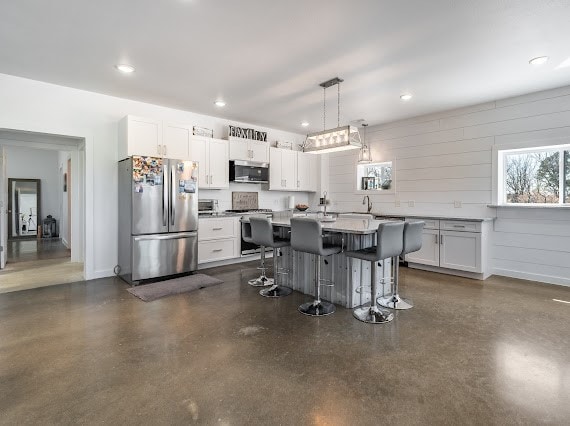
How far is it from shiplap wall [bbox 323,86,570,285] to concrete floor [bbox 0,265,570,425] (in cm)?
107

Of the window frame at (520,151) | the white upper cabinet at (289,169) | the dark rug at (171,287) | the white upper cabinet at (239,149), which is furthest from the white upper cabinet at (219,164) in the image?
the window frame at (520,151)

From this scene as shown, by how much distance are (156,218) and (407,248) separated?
10.7 ft

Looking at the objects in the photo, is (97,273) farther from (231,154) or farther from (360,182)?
(360,182)

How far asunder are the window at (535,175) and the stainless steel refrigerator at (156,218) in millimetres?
4776

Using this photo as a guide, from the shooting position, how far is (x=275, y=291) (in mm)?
3779

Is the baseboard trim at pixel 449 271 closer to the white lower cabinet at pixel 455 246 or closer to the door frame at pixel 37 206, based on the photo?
the white lower cabinet at pixel 455 246

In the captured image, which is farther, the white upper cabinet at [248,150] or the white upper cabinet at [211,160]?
the white upper cabinet at [248,150]

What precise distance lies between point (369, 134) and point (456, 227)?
2.66 metres

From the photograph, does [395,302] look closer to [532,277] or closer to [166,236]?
[532,277]

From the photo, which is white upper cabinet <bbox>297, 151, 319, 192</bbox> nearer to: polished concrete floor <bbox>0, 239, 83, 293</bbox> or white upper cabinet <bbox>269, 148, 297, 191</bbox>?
white upper cabinet <bbox>269, 148, 297, 191</bbox>

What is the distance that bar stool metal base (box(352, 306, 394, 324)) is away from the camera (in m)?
2.94

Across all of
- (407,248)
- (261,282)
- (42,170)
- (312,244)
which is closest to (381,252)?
(407,248)

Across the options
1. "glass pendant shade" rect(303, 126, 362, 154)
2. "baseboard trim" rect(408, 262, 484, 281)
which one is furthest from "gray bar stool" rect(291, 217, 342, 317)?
"baseboard trim" rect(408, 262, 484, 281)

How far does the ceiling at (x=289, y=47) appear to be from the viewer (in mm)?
2457
